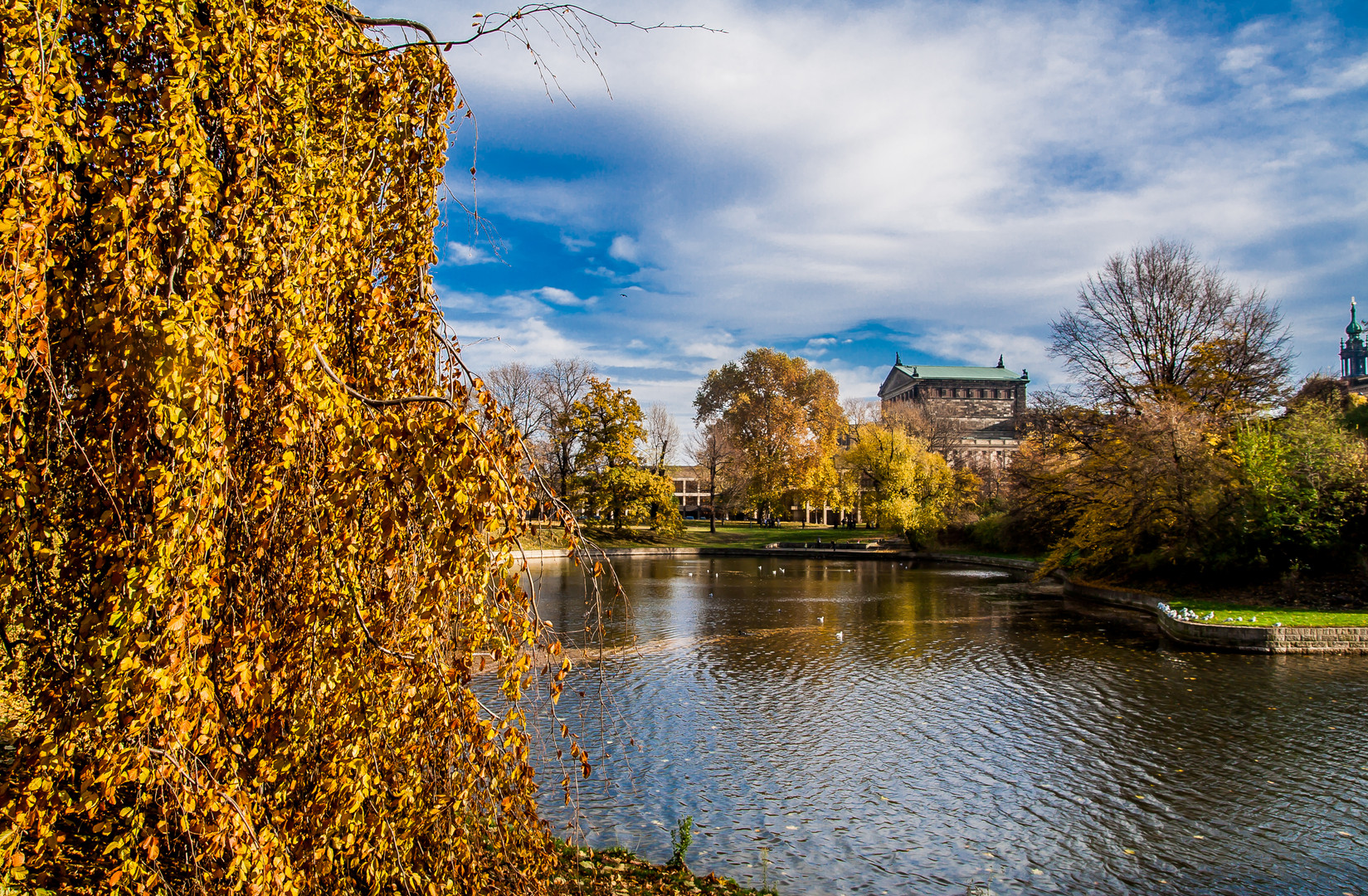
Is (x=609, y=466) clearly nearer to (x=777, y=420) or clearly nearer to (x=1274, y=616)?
(x=777, y=420)

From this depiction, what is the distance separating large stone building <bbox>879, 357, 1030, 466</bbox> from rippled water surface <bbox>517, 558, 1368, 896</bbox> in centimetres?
7595

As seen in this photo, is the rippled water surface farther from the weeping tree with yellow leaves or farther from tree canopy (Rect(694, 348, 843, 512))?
tree canopy (Rect(694, 348, 843, 512))

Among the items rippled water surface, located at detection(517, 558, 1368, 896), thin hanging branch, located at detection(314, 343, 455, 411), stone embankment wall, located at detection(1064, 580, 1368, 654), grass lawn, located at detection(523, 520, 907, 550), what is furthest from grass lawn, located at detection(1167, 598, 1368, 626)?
grass lawn, located at detection(523, 520, 907, 550)

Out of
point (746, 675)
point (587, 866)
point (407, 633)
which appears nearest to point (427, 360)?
point (407, 633)

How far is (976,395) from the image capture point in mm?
95062

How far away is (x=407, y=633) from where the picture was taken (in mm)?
3525

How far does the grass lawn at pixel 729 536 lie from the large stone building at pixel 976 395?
33365mm

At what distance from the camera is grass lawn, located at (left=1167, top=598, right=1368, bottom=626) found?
1538cm

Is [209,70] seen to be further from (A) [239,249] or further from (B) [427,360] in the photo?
(B) [427,360]

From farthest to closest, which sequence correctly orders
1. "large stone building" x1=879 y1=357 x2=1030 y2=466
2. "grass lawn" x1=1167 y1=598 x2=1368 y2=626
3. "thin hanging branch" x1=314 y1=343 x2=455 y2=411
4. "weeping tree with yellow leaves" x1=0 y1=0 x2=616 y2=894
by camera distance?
"large stone building" x1=879 y1=357 x2=1030 y2=466 < "grass lawn" x1=1167 y1=598 x2=1368 y2=626 < "thin hanging branch" x1=314 y1=343 x2=455 y2=411 < "weeping tree with yellow leaves" x1=0 y1=0 x2=616 y2=894

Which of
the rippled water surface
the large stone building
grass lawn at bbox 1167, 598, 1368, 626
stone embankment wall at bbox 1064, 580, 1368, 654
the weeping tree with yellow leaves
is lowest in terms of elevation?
the rippled water surface

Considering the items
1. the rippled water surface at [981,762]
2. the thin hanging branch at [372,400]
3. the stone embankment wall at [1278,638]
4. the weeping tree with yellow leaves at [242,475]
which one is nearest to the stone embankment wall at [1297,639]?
the stone embankment wall at [1278,638]

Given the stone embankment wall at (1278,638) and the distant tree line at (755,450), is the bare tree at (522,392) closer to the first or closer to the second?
the distant tree line at (755,450)

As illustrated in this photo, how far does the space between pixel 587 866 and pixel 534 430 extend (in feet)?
153
